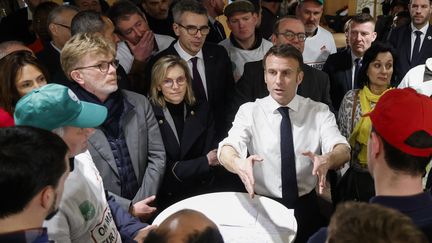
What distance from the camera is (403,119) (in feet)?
4.81

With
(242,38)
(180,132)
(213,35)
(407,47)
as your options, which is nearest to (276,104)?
(180,132)

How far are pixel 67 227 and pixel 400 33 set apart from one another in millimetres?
3926

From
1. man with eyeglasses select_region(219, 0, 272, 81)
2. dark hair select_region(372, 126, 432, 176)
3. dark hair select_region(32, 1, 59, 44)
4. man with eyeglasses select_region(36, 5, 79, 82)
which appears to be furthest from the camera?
dark hair select_region(32, 1, 59, 44)

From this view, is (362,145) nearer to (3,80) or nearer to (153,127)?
(153,127)

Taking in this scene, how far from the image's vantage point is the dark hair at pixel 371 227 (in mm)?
893

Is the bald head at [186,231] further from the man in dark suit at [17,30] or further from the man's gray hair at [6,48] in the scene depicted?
the man in dark suit at [17,30]

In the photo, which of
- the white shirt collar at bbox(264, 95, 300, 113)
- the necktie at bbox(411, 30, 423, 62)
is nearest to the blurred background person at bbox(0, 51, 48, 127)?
the white shirt collar at bbox(264, 95, 300, 113)

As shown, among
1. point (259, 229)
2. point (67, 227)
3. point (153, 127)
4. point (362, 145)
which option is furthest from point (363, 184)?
point (67, 227)

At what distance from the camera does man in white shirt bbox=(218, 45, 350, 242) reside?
7.26 feet

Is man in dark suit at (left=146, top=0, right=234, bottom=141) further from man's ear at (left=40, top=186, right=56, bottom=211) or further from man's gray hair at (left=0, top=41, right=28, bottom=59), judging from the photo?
man's ear at (left=40, top=186, right=56, bottom=211)

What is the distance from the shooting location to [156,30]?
13.3 feet

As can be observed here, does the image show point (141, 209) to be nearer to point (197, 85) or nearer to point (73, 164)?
point (73, 164)

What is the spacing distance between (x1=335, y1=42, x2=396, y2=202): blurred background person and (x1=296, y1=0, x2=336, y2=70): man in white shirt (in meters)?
0.90

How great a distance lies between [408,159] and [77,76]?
62.1 inches
